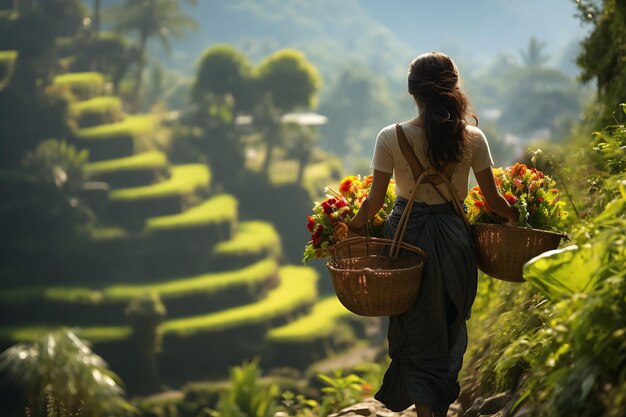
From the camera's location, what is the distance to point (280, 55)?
3822 cm

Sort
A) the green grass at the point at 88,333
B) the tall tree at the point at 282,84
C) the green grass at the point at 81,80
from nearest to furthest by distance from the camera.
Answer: the green grass at the point at 88,333 → the green grass at the point at 81,80 → the tall tree at the point at 282,84

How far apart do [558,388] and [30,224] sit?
30091mm

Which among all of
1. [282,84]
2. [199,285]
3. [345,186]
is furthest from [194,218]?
[345,186]

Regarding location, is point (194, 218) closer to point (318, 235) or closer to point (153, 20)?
→ point (153, 20)

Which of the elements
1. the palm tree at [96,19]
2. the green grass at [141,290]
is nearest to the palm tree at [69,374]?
the green grass at [141,290]

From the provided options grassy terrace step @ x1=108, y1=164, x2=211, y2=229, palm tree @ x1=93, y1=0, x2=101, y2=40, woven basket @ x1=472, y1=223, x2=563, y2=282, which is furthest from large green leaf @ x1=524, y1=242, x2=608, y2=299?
palm tree @ x1=93, y1=0, x2=101, y2=40

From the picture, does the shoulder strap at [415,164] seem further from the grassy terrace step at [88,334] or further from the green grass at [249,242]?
the green grass at [249,242]

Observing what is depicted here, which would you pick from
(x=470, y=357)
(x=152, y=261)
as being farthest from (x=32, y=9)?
(x=470, y=357)

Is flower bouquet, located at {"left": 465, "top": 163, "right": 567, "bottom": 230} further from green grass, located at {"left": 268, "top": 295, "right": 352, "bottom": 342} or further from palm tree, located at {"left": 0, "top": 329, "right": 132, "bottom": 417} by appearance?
green grass, located at {"left": 268, "top": 295, "right": 352, "bottom": 342}

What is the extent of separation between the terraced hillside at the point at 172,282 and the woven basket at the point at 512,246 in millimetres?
21016

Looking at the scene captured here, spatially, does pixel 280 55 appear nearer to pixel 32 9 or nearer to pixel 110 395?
pixel 32 9

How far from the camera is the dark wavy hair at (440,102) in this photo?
2.69m

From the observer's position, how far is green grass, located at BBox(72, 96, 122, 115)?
33594mm

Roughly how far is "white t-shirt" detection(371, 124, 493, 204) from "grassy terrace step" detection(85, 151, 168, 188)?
28.2m
